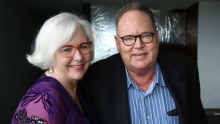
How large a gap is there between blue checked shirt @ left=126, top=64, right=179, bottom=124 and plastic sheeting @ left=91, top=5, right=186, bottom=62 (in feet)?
9.70

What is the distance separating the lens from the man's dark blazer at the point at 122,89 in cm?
157

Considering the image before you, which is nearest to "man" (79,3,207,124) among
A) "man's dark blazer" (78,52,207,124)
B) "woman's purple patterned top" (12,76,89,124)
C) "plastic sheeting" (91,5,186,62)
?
"man's dark blazer" (78,52,207,124)

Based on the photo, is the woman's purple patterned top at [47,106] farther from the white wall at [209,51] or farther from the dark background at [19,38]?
the white wall at [209,51]

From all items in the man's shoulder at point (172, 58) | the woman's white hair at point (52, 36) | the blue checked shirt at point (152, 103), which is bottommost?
the blue checked shirt at point (152, 103)

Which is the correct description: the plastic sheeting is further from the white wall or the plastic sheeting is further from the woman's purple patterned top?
the woman's purple patterned top

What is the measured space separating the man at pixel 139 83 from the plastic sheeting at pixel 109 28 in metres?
2.84

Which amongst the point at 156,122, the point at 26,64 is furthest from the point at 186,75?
the point at 26,64

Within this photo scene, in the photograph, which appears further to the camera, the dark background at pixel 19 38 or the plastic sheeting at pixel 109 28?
the plastic sheeting at pixel 109 28

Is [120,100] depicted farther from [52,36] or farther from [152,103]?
[52,36]

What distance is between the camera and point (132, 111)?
1.58 m

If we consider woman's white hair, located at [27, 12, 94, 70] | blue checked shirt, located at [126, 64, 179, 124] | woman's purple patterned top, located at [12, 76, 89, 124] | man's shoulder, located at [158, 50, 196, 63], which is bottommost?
blue checked shirt, located at [126, 64, 179, 124]

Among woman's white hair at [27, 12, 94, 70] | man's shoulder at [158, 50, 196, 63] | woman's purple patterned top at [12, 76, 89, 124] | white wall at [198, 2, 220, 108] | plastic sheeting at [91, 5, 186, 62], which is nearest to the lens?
woman's purple patterned top at [12, 76, 89, 124]

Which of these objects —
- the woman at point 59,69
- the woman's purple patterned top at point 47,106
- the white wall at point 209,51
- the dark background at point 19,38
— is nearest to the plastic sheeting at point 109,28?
the dark background at point 19,38

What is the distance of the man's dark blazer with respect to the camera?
5.16 feet
